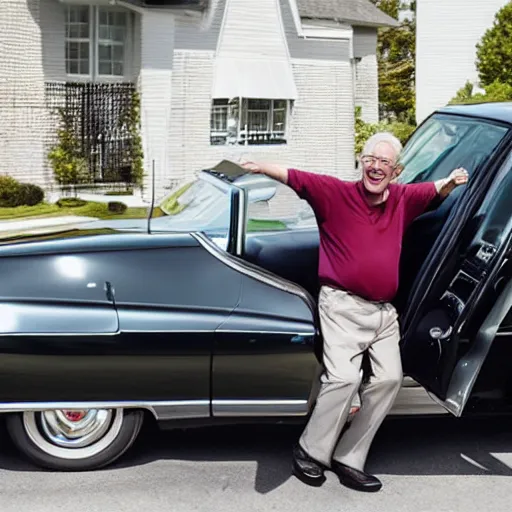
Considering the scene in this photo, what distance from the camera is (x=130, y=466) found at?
455 cm

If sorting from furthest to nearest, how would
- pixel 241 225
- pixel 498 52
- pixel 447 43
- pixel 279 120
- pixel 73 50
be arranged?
1. pixel 447 43
2. pixel 498 52
3. pixel 279 120
4. pixel 73 50
5. pixel 241 225

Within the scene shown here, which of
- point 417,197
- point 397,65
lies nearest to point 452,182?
point 417,197

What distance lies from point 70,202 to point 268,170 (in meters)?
12.8

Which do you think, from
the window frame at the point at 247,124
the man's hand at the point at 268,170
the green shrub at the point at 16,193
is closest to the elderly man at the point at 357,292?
the man's hand at the point at 268,170

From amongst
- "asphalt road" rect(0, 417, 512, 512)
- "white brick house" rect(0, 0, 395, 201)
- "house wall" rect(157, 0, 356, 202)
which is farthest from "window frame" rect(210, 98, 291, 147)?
"asphalt road" rect(0, 417, 512, 512)

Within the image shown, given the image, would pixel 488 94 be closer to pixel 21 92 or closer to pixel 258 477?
pixel 21 92

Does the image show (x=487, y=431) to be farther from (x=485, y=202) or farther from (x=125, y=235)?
(x=125, y=235)

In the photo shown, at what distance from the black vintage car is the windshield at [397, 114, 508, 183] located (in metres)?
0.04

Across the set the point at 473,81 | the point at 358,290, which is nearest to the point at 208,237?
the point at 358,290

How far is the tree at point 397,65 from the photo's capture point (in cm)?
3155

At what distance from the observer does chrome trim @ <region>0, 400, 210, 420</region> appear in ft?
13.7

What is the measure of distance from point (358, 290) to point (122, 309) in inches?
41.2

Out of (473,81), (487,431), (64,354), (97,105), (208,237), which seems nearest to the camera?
(64,354)

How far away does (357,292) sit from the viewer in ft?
13.8
